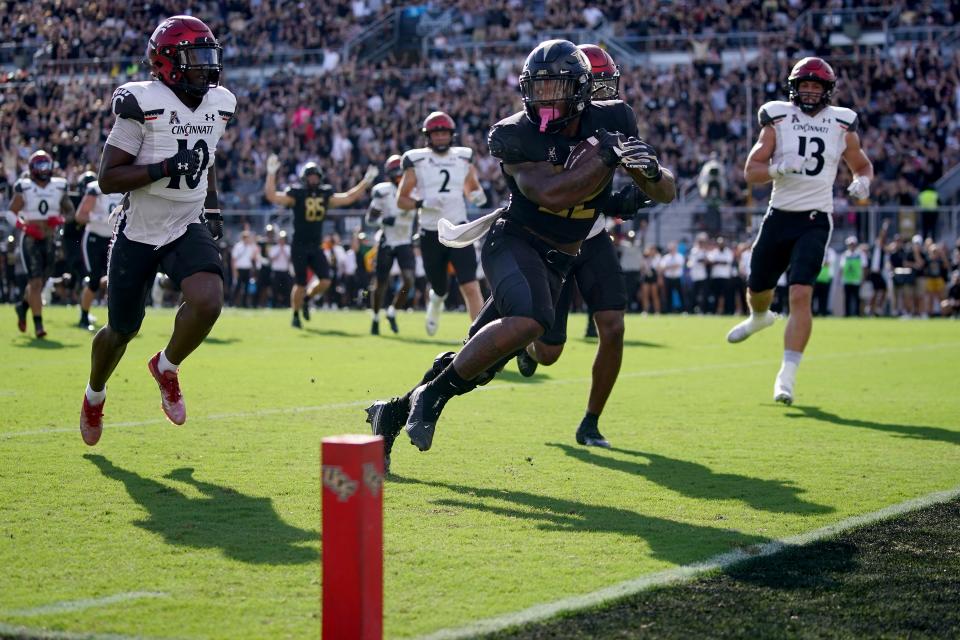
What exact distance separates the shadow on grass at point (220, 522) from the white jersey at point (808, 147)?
502 centimetres

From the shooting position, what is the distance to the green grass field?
3.88 meters

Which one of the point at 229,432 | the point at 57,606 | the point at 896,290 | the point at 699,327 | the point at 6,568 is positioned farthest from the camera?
the point at 896,290

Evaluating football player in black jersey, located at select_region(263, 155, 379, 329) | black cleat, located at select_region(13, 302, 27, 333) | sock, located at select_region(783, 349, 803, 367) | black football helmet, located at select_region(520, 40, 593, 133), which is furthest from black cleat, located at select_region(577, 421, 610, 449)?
football player in black jersey, located at select_region(263, 155, 379, 329)

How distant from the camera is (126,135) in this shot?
6363mm

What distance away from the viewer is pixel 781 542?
4629mm

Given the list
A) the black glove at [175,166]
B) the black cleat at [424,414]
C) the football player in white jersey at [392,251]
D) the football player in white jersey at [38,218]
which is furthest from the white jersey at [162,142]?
the football player in white jersey at [392,251]

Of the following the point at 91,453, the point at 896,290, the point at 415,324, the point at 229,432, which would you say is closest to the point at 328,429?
the point at 229,432

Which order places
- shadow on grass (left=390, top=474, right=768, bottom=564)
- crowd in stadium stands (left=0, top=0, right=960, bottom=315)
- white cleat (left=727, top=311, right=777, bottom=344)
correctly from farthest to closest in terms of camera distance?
crowd in stadium stands (left=0, top=0, right=960, bottom=315) < white cleat (left=727, top=311, right=777, bottom=344) < shadow on grass (left=390, top=474, right=768, bottom=564)

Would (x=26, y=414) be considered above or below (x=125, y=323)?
below

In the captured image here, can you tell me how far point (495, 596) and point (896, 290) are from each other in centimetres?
2175

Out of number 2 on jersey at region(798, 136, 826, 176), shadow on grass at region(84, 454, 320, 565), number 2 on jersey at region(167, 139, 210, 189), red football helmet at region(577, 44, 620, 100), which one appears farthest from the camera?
number 2 on jersey at region(798, 136, 826, 176)

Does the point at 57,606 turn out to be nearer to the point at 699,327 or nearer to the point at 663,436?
the point at 663,436

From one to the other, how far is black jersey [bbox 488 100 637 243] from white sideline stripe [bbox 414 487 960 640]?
1769 mm

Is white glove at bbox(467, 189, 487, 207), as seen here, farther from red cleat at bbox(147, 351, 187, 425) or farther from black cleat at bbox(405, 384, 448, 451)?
black cleat at bbox(405, 384, 448, 451)
